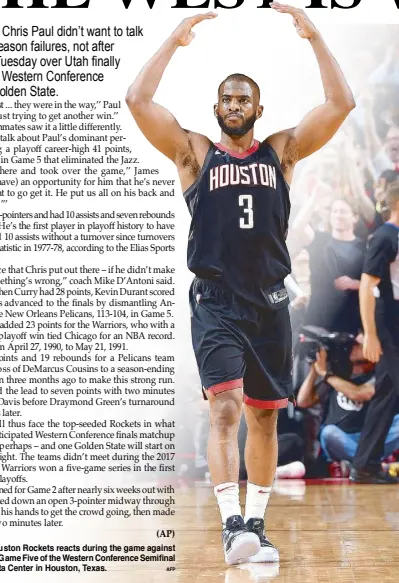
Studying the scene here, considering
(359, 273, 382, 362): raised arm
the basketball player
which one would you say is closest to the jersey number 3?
the basketball player

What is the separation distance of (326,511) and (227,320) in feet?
4.06

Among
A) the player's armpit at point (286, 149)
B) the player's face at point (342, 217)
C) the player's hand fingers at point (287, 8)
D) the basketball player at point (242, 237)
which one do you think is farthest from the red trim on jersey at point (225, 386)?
the player's face at point (342, 217)

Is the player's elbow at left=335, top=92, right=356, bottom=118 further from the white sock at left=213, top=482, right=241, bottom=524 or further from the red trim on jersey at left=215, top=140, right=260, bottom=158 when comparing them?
the white sock at left=213, top=482, right=241, bottom=524

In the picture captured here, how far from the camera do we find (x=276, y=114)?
4.62 meters

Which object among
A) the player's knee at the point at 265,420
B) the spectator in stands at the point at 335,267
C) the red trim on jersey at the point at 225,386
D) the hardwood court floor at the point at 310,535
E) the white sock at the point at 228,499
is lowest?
the hardwood court floor at the point at 310,535

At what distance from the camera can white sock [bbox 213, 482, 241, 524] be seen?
9.70 ft

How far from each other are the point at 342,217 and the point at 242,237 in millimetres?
1721

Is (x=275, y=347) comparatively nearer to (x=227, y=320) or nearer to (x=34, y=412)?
(x=227, y=320)

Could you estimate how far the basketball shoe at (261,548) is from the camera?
118 inches

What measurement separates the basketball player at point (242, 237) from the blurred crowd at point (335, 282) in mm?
1446

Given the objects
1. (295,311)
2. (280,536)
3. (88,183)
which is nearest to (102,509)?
(280,536)

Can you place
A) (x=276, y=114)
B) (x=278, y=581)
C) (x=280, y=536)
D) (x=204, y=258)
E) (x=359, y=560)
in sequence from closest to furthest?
(x=278, y=581) < (x=359, y=560) < (x=204, y=258) < (x=280, y=536) < (x=276, y=114)

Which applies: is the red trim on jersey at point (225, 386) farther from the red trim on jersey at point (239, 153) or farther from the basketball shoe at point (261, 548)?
the red trim on jersey at point (239, 153)

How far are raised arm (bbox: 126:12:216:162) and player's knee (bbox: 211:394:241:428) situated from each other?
2.84 feet
